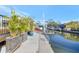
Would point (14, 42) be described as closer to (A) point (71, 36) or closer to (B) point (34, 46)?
(B) point (34, 46)

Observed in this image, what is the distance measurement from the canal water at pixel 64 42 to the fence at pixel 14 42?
1.22 feet

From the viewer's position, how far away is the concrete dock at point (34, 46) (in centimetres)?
205

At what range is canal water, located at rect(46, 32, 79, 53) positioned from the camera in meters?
2.05

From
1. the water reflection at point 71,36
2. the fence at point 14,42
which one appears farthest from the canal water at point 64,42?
the fence at point 14,42

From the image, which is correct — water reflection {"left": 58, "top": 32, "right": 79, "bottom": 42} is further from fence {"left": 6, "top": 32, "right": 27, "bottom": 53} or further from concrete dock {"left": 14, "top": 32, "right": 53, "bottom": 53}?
fence {"left": 6, "top": 32, "right": 27, "bottom": 53}

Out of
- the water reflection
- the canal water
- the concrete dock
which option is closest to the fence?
the concrete dock

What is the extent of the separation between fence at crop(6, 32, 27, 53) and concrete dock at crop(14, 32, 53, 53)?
0.16 feet
